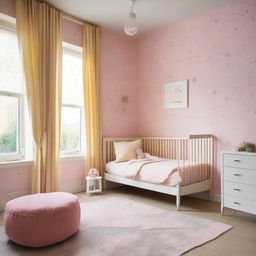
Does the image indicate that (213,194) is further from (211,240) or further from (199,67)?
(199,67)

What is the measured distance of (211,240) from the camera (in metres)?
1.90

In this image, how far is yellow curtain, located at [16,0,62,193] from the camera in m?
2.79

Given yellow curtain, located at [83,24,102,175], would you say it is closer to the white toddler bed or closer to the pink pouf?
the white toddler bed

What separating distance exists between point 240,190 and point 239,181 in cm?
9

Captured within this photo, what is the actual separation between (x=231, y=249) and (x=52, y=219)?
1372 mm

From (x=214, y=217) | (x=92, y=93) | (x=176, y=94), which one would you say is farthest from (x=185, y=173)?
(x=92, y=93)

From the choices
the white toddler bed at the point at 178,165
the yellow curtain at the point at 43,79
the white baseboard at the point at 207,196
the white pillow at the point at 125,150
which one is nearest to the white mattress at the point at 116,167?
the white toddler bed at the point at 178,165

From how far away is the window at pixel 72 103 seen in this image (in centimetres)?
345

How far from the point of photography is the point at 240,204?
236cm

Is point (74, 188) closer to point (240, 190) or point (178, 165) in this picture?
point (178, 165)

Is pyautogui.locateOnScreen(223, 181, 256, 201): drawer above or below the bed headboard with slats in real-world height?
below

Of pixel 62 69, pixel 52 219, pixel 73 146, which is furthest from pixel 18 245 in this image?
pixel 62 69

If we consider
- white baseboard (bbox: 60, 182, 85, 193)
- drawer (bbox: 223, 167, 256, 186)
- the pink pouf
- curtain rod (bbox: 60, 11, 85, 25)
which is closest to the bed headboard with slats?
white baseboard (bbox: 60, 182, 85, 193)

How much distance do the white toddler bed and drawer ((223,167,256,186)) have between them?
1.41 feet
